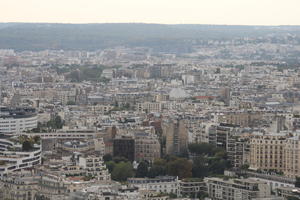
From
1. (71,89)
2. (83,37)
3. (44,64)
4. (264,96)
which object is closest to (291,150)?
(264,96)

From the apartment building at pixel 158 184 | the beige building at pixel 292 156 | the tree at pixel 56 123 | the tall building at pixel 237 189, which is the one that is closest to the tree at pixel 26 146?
the apartment building at pixel 158 184

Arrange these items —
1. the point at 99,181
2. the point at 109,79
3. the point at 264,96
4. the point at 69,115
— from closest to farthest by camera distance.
Answer: the point at 99,181 < the point at 69,115 < the point at 264,96 < the point at 109,79

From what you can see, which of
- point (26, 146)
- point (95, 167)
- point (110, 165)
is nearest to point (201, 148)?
point (110, 165)

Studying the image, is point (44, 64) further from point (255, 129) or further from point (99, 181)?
point (99, 181)

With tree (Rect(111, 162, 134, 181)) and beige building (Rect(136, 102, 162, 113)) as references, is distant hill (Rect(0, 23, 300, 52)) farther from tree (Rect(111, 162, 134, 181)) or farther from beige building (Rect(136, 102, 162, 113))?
tree (Rect(111, 162, 134, 181))

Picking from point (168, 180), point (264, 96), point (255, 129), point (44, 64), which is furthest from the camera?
point (44, 64)

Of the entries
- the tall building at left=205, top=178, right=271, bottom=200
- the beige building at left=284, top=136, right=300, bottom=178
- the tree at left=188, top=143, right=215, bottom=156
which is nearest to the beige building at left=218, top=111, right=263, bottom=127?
the tree at left=188, top=143, right=215, bottom=156

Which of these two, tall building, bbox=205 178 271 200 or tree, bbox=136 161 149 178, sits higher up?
tall building, bbox=205 178 271 200
